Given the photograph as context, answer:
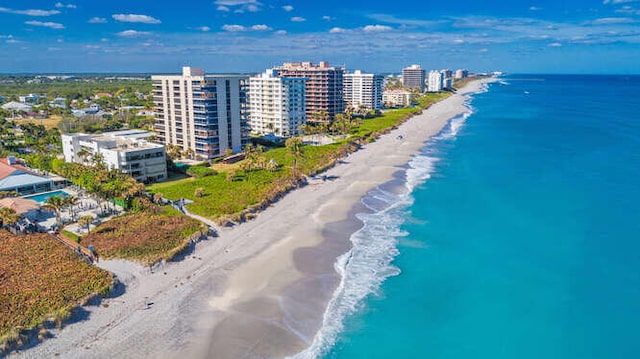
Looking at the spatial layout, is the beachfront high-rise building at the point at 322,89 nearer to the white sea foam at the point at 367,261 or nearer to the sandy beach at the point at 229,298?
the white sea foam at the point at 367,261

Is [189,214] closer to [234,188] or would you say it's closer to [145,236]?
[145,236]

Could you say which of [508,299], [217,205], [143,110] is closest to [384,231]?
[508,299]

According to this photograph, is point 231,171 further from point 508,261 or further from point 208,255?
point 508,261

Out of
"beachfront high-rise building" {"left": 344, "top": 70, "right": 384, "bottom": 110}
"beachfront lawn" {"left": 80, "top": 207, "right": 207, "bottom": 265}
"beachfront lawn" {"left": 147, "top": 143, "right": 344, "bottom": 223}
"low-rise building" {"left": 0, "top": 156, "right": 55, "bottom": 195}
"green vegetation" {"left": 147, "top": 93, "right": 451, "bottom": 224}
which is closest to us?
"beachfront lawn" {"left": 80, "top": 207, "right": 207, "bottom": 265}

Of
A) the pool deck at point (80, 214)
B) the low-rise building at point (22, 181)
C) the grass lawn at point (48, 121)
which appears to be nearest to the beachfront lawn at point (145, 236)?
the pool deck at point (80, 214)

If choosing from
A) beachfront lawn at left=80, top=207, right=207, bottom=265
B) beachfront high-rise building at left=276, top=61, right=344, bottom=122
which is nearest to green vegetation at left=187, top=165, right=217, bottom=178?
beachfront lawn at left=80, top=207, right=207, bottom=265

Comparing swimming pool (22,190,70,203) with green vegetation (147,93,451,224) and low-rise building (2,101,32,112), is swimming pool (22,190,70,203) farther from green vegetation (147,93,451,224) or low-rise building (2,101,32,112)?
low-rise building (2,101,32,112)
